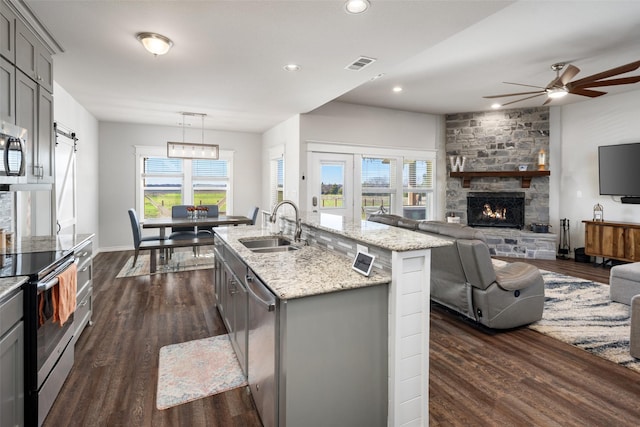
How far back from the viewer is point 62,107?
4652mm

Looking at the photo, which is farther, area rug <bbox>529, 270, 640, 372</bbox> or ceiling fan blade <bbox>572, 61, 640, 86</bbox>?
ceiling fan blade <bbox>572, 61, 640, 86</bbox>

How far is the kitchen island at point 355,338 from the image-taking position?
158 centimetres

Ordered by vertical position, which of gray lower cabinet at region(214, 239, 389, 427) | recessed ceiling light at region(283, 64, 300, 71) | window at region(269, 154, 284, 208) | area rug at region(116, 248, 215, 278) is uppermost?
recessed ceiling light at region(283, 64, 300, 71)

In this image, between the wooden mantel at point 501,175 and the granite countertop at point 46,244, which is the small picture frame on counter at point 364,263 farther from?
the wooden mantel at point 501,175

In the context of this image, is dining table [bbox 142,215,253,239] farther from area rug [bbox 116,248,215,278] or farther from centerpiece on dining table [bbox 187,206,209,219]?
area rug [bbox 116,248,215,278]

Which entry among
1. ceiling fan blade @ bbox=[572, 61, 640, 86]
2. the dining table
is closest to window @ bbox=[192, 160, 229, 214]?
the dining table

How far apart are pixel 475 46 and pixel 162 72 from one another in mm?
3648

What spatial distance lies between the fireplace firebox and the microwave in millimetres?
7189

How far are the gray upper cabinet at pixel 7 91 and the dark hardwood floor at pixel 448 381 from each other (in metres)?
1.89

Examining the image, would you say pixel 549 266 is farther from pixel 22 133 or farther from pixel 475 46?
pixel 22 133

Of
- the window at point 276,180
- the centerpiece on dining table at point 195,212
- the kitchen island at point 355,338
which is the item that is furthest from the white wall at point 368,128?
the kitchen island at point 355,338

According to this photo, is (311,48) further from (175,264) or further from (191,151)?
(175,264)

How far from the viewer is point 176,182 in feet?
25.3

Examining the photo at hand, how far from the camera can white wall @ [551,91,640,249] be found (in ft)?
18.8
